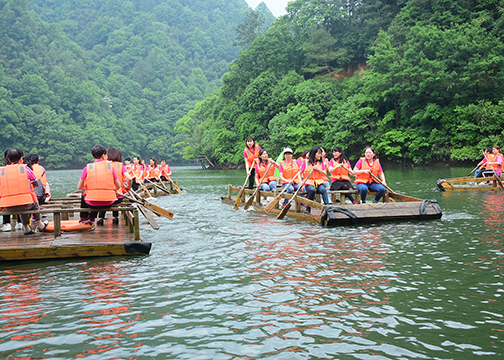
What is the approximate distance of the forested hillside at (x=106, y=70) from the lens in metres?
82.4

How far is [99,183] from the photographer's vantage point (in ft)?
27.1

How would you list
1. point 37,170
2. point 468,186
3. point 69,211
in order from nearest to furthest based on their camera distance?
1. point 69,211
2. point 37,170
3. point 468,186

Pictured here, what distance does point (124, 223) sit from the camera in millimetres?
10016

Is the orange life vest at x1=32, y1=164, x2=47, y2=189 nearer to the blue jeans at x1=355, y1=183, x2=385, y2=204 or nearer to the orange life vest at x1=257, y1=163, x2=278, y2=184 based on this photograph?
the orange life vest at x1=257, y1=163, x2=278, y2=184

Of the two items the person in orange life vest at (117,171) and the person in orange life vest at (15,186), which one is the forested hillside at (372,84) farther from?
the person in orange life vest at (15,186)

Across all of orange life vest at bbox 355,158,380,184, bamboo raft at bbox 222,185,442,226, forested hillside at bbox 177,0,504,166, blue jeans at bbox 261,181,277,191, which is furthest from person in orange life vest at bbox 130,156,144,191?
forested hillside at bbox 177,0,504,166

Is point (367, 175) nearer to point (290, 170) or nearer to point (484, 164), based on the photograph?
point (290, 170)

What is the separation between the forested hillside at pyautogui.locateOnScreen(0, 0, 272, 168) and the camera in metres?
82.4

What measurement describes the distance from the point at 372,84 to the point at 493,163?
2341cm

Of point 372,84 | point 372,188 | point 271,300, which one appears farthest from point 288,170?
Answer: point 372,84

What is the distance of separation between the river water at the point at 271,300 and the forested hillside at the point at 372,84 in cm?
2780

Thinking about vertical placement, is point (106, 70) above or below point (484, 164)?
above

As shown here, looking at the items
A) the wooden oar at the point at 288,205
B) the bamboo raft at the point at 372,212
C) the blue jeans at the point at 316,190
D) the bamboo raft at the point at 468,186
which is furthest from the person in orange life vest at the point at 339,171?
the bamboo raft at the point at 468,186

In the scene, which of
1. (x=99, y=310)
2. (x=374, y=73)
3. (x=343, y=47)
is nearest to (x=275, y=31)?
(x=343, y=47)
